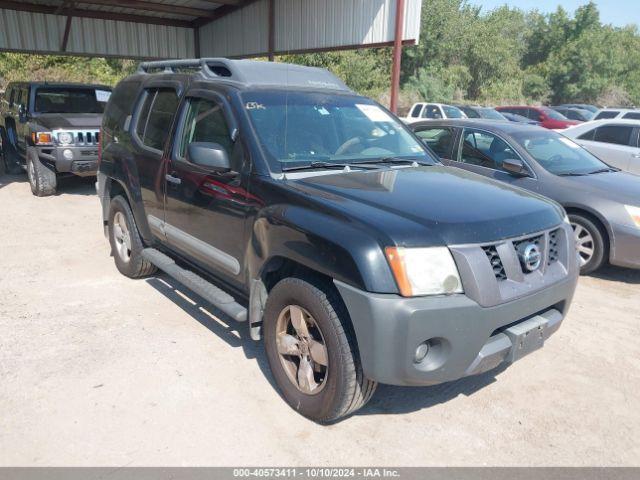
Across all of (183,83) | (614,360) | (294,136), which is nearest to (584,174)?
(614,360)

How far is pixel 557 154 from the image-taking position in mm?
6500

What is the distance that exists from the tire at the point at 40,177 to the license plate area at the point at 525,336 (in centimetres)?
851

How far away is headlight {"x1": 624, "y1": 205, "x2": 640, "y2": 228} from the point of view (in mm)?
5535

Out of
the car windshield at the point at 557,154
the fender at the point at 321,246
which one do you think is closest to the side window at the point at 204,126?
the fender at the point at 321,246

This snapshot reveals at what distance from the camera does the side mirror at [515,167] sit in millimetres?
6054

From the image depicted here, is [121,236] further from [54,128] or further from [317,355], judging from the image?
[54,128]

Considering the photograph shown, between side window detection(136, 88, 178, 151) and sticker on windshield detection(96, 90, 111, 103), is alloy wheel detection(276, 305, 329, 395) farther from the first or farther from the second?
sticker on windshield detection(96, 90, 111, 103)

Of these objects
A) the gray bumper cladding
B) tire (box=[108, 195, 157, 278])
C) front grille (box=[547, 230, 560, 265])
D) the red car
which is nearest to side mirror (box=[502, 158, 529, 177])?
front grille (box=[547, 230, 560, 265])

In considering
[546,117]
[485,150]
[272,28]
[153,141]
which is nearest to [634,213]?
[485,150]

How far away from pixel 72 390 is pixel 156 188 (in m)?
1.73

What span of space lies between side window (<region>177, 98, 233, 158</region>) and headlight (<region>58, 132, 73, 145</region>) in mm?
5574

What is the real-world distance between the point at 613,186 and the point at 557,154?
2.72 feet

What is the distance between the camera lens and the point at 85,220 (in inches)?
309

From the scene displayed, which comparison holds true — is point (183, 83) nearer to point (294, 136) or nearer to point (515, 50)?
point (294, 136)
